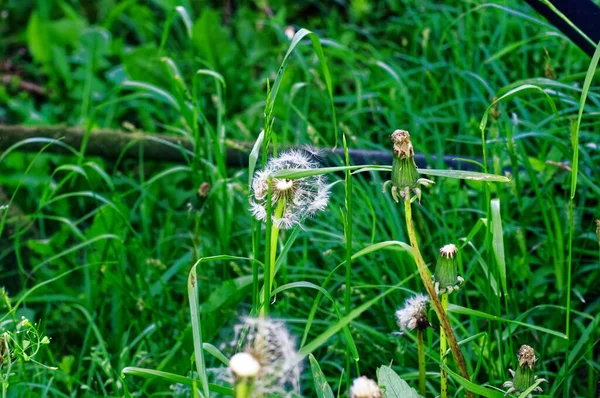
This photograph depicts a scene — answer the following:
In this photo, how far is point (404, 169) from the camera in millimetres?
1161

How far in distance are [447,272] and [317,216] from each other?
3.65 ft

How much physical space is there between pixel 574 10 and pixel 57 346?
5.39 ft

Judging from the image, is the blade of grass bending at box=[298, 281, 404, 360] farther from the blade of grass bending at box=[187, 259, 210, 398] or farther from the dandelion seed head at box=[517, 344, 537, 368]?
the dandelion seed head at box=[517, 344, 537, 368]

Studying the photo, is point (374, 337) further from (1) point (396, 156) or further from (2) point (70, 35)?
(2) point (70, 35)

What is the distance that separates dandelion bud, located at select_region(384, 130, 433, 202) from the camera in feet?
3.77

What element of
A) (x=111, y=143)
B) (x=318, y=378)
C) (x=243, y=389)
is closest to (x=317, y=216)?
(x=111, y=143)

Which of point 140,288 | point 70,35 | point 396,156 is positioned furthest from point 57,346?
point 70,35

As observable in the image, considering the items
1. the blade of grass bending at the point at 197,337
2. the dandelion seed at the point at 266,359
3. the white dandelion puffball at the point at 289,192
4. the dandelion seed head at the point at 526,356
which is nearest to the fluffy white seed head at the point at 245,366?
the dandelion seed at the point at 266,359

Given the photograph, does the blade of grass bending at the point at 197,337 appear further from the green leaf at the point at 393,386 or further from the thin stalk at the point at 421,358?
the thin stalk at the point at 421,358

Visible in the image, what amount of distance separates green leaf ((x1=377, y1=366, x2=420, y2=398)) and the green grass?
6 cm

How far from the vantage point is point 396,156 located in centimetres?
116

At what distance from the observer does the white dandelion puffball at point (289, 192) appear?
1228mm

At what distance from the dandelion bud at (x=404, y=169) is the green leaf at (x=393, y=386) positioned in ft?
0.98

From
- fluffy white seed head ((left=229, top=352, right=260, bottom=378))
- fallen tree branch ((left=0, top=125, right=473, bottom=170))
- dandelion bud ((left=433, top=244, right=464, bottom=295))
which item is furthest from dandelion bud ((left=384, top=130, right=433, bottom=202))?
fallen tree branch ((left=0, top=125, right=473, bottom=170))
